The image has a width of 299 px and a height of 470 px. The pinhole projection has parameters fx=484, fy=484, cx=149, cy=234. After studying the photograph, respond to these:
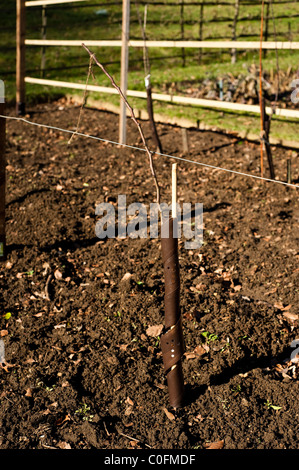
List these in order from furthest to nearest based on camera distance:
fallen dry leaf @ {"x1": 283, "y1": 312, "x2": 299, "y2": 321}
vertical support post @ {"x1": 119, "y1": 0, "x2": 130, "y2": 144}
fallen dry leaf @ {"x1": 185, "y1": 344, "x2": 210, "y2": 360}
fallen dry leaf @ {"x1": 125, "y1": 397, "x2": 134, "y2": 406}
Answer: vertical support post @ {"x1": 119, "y1": 0, "x2": 130, "y2": 144} < fallen dry leaf @ {"x1": 283, "y1": 312, "x2": 299, "y2": 321} < fallen dry leaf @ {"x1": 185, "y1": 344, "x2": 210, "y2": 360} < fallen dry leaf @ {"x1": 125, "y1": 397, "x2": 134, "y2": 406}

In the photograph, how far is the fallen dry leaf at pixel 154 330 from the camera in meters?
3.00

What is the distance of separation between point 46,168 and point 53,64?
713 cm

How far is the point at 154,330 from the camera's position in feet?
9.91

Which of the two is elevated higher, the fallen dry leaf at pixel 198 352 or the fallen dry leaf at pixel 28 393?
the fallen dry leaf at pixel 198 352

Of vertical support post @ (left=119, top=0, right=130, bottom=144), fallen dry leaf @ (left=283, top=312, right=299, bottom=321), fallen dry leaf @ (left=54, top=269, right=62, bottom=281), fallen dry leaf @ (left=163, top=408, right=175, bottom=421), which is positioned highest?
vertical support post @ (left=119, top=0, right=130, bottom=144)

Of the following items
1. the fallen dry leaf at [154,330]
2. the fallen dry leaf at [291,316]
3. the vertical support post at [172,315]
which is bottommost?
the fallen dry leaf at [154,330]

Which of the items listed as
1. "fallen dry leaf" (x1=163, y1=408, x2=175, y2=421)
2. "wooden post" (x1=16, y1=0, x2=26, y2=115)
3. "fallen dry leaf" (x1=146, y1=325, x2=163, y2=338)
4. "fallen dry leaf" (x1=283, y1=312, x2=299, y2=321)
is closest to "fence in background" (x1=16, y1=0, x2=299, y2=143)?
"wooden post" (x1=16, y1=0, x2=26, y2=115)

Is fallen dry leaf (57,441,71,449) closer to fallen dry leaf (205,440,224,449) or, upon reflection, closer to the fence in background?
fallen dry leaf (205,440,224,449)

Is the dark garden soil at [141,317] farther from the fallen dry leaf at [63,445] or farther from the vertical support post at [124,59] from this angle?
the vertical support post at [124,59]

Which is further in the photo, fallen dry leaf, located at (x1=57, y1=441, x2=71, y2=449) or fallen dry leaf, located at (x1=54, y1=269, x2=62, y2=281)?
fallen dry leaf, located at (x1=54, y1=269, x2=62, y2=281)

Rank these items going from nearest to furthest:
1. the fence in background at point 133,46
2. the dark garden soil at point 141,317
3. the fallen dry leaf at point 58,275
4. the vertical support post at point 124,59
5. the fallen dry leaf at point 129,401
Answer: the dark garden soil at point 141,317 → the fallen dry leaf at point 129,401 → the fallen dry leaf at point 58,275 → the fence in background at point 133,46 → the vertical support post at point 124,59

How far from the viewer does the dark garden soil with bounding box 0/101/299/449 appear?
7.83 feet

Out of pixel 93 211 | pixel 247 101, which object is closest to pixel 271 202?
pixel 93 211

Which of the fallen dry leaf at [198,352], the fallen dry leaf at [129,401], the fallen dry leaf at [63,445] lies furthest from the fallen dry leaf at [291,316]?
the fallen dry leaf at [63,445]
